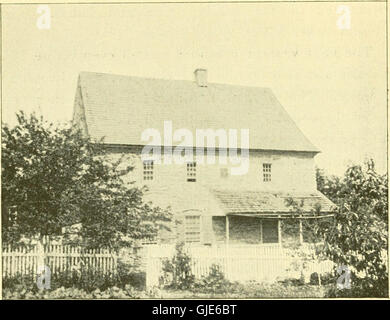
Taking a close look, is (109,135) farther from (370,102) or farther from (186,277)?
(370,102)

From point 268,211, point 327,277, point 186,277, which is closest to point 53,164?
point 186,277

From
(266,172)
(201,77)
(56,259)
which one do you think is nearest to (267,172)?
(266,172)

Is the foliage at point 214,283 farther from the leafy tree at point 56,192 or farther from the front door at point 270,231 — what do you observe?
the front door at point 270,231

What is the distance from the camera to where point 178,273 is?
12508mm

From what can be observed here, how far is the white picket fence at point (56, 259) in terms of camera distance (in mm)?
12305

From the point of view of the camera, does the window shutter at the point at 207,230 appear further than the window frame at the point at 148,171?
Yes

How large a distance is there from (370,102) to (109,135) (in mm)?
7350

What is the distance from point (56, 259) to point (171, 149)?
4153 millimetres

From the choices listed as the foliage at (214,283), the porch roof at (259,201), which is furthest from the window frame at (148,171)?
the foliage at (214,283)

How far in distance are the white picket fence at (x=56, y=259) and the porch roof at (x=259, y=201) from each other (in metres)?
3.96

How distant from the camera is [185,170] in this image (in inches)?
551

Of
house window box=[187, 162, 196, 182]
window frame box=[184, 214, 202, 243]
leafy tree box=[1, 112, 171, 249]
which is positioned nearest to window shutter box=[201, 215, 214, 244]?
window frame box=[184, 214, 202, 243]

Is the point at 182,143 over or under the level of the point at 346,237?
over

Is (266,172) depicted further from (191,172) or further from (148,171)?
(148,171)
